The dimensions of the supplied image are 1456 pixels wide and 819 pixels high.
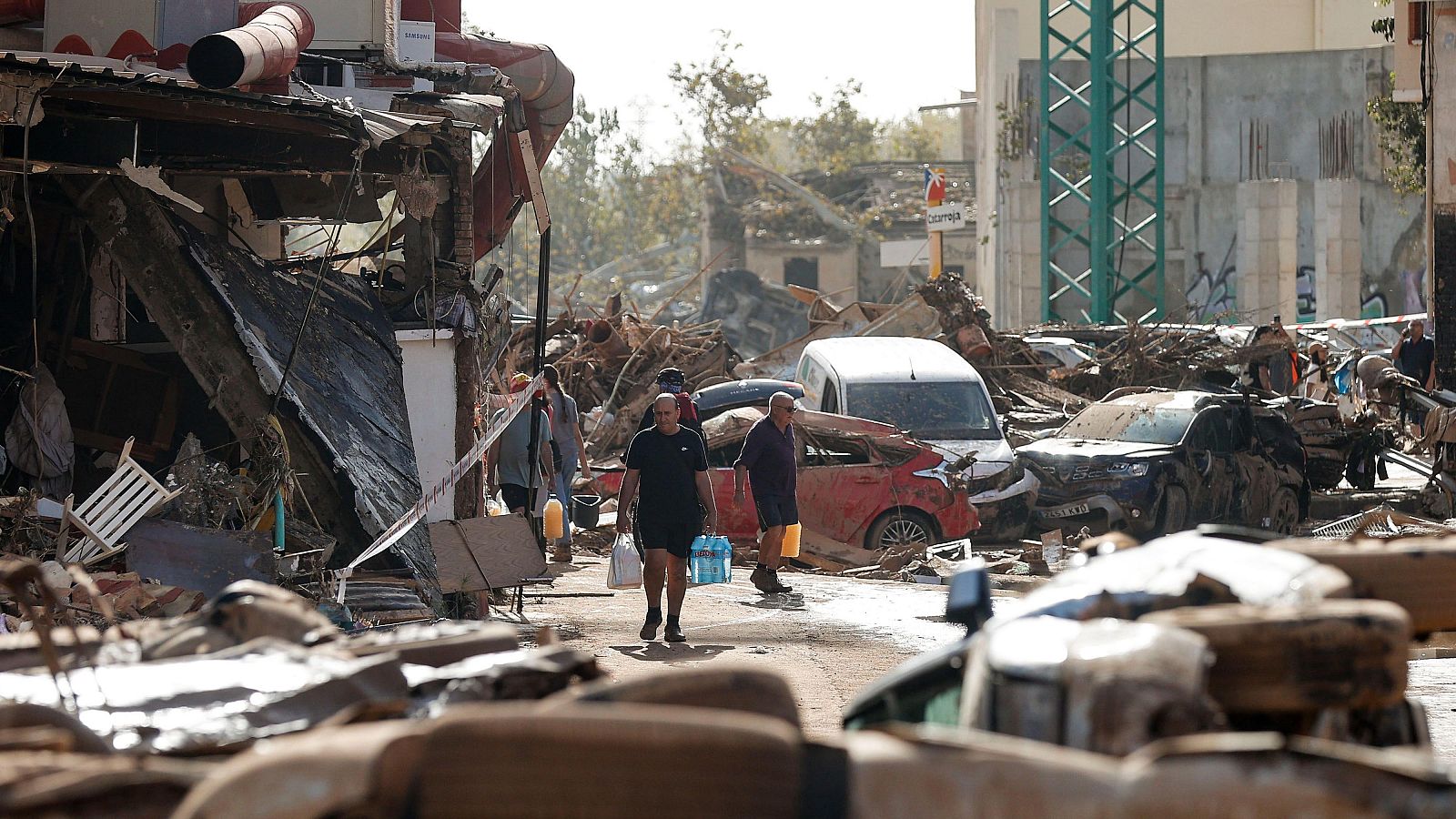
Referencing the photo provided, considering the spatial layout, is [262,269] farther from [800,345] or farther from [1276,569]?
[800,345]

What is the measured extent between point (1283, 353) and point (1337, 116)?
84.1 ft

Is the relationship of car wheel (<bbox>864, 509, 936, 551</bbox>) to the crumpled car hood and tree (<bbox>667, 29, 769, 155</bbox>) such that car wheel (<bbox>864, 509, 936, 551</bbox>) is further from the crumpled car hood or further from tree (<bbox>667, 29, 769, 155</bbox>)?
tree (<bbox>667, 29, 769, 155</bbox>)

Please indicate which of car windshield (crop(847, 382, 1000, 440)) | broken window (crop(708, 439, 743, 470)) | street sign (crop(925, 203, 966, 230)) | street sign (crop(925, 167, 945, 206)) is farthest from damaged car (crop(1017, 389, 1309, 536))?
street sign (crop(925, 167, 945, 206))

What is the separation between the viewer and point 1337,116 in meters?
47.9

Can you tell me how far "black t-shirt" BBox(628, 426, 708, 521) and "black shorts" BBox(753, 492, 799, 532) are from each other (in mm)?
2662

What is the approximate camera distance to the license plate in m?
16.1

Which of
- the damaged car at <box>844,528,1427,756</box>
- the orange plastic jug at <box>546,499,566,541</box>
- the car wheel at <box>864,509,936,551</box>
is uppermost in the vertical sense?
the damaged car at <box>844,528,1427,756</box>

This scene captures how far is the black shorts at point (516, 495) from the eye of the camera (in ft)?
48.7

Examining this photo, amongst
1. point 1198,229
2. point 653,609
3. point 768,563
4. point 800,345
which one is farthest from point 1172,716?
point 1198,229

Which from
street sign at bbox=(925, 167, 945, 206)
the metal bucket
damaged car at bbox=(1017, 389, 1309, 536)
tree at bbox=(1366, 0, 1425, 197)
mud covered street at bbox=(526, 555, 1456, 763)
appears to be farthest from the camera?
street sign at bbox=(925, 167, 945, 206)

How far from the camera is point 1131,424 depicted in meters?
17.4

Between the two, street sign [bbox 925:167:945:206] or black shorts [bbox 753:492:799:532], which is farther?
street sign [bbox 925:167:945:206]

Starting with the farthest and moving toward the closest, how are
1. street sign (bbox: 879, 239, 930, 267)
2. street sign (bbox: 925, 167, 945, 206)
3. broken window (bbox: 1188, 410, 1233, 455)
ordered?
street sign (bbox: 879, 239, 930, 267) → street sign (bbox: 925, 167, 945, 206) → broken window (bbox: 1188, 410, 1233, 455)

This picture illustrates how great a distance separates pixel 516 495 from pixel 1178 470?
21.9ft
